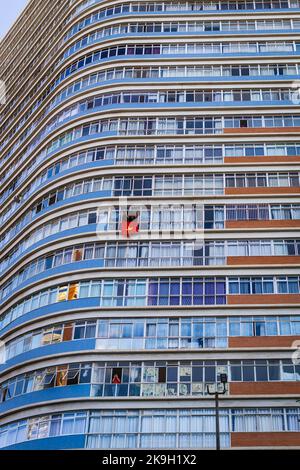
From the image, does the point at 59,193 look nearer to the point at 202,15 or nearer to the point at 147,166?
the point at 147,166

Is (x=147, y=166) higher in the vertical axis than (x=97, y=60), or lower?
lower

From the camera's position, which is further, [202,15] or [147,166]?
[202,15]

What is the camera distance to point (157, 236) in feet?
146

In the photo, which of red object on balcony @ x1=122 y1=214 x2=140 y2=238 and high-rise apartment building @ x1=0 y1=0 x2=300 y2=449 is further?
red object on balcony @ x1=122 y1=214 x2=140 y2=238

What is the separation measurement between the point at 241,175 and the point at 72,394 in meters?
20.1

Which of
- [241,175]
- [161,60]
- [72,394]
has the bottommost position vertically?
[72,394]

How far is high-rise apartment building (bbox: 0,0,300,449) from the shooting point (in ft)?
129

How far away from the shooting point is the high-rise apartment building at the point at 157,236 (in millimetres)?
39281

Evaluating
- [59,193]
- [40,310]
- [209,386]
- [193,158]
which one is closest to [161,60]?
[193,158]

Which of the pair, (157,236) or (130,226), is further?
(130,226)

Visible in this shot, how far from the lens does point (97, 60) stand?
53.4 metres

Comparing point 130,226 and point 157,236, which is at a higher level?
point 130,226
